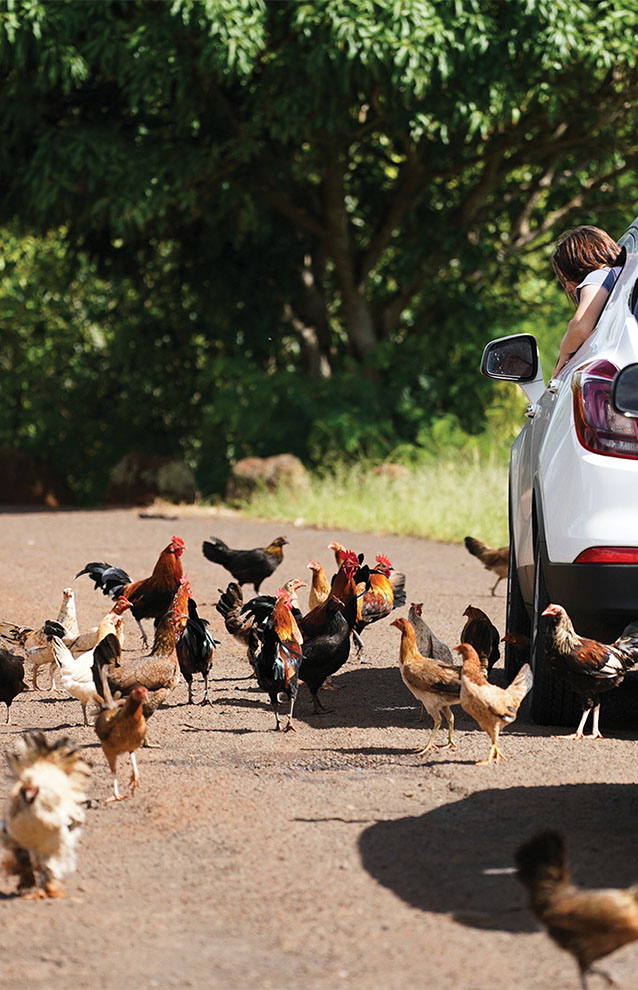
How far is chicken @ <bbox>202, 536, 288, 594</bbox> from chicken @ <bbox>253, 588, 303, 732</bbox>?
384 cm

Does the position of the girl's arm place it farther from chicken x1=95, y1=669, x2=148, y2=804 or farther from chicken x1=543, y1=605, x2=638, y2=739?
chicken x1=95, y1=669, x2=148, y2=804

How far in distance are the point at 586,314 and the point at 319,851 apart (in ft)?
8.85

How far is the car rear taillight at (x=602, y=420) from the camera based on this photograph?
5539mm

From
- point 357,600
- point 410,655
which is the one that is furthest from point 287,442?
point 410,655

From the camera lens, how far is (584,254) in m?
6.80

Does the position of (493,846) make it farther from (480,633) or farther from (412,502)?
(412,502)

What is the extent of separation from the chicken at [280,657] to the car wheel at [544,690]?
110 cm

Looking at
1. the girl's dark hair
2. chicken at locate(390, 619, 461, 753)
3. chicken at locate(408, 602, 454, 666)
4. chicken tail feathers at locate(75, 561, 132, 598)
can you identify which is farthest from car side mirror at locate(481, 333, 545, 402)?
chicken tail feathers at locate(75, 561, 132, 598)

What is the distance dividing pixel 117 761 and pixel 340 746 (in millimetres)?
947

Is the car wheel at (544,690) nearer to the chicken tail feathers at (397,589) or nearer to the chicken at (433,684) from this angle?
the chicken at (433,684)

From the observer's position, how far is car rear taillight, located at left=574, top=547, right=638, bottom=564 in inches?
217

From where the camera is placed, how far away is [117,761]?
6004 millimetres

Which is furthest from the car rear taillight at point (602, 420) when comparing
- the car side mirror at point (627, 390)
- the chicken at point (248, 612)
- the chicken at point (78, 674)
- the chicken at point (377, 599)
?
the chicken at point (377, 599)

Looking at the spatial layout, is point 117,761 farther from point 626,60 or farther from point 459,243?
point 459,243
